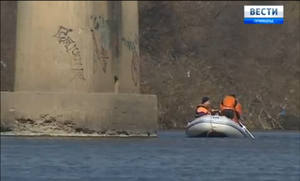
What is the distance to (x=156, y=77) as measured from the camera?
93.4ft

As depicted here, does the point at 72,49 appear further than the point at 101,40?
No

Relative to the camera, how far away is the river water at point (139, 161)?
1152cm

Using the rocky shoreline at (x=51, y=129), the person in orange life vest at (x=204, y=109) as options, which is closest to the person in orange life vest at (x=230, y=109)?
the person in orange life vest at (x=204, y=109)

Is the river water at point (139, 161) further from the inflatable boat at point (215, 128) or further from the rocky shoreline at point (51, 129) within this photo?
the inflatable boat at point (215, 128)

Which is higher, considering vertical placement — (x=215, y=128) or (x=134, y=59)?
(x=134, y=59)

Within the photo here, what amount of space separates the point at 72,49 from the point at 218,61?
2061 cm

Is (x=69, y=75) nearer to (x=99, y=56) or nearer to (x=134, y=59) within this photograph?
(x=99, y=56)

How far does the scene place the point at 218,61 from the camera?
39.8 meters

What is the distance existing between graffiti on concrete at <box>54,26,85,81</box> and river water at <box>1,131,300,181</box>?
5.24 feet

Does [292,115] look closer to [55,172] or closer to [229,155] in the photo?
[229,155]

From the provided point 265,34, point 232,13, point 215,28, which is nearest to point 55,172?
point 215,28

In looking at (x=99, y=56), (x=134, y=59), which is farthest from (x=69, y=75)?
(x=134, y=59)

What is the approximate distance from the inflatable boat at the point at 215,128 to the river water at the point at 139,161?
3.77 metres

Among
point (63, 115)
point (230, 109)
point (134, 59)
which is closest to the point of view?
point (63, 115)
